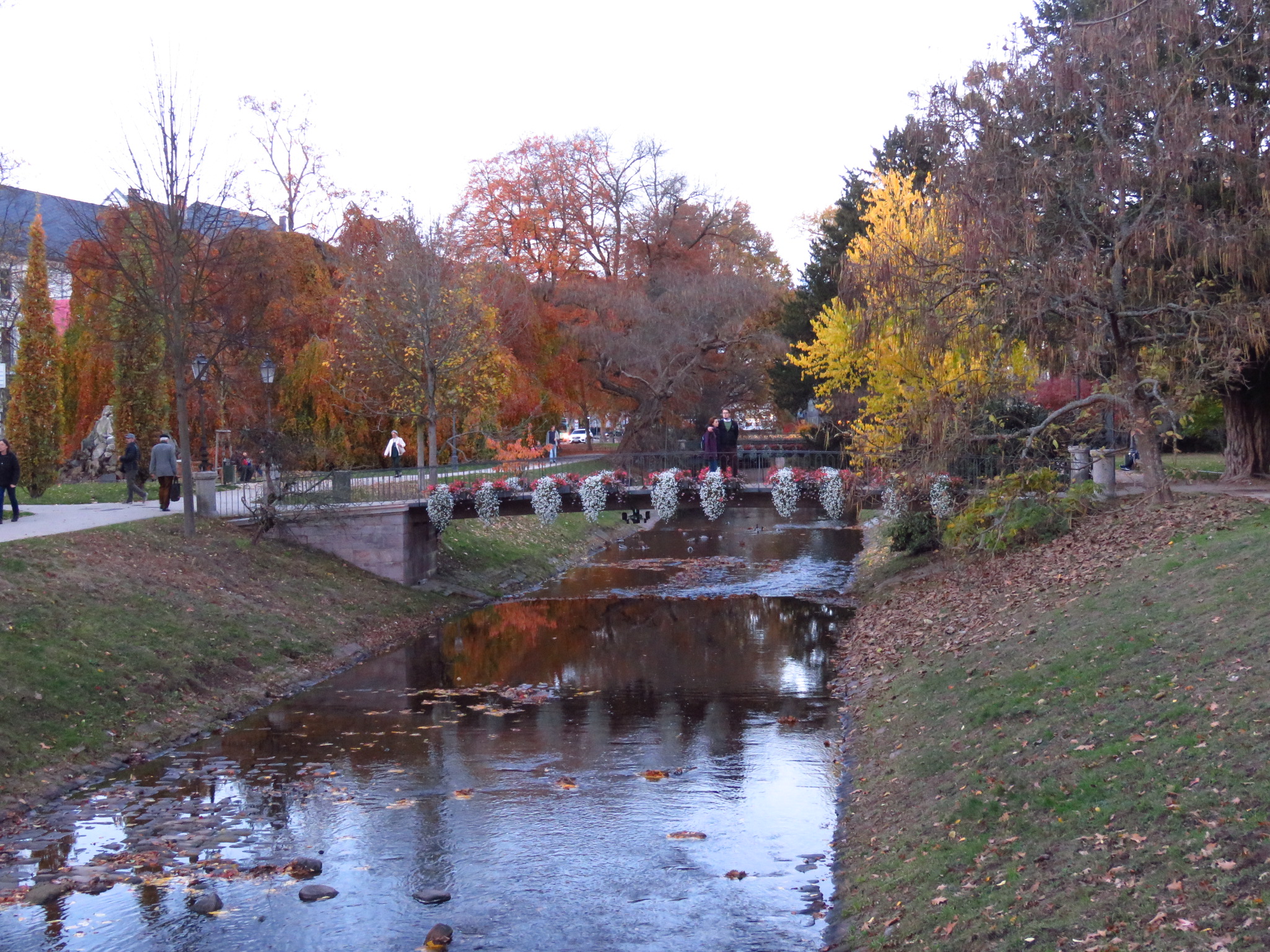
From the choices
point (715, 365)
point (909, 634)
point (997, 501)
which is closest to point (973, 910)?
point (909, 634)

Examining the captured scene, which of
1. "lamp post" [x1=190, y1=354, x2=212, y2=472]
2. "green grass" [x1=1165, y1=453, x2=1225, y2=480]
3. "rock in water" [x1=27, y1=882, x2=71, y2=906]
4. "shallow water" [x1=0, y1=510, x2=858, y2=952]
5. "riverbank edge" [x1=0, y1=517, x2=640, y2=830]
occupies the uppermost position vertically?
"lamp post" [x1=190, y1=354, x2=212, y2=472]

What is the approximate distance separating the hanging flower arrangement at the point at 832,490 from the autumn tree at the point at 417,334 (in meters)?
10.5

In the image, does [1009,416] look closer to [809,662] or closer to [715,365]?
[809,662]

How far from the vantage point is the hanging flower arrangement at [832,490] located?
79.3 feet

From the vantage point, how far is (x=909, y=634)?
18.7 meters

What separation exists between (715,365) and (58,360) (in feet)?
81.3

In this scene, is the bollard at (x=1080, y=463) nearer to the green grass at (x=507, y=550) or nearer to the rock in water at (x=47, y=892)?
the green grass at (x=507, y=550)

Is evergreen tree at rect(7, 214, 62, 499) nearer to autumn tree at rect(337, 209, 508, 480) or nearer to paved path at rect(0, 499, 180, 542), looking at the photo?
paved path at rect(0, 499, 180, 542)

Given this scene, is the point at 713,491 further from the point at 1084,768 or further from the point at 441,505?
the point at 1084,768

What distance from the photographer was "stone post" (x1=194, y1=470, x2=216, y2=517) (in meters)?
25.4

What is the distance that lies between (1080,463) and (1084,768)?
15398 millimetres

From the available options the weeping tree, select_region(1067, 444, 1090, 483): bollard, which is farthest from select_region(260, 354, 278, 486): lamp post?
select_region(1067, 444, 1090, 483): bollard

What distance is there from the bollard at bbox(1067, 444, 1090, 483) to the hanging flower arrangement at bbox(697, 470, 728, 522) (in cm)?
708

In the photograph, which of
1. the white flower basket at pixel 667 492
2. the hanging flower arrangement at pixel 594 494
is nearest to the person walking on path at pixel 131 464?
the hanging flower arrangement at pixel 594 494
